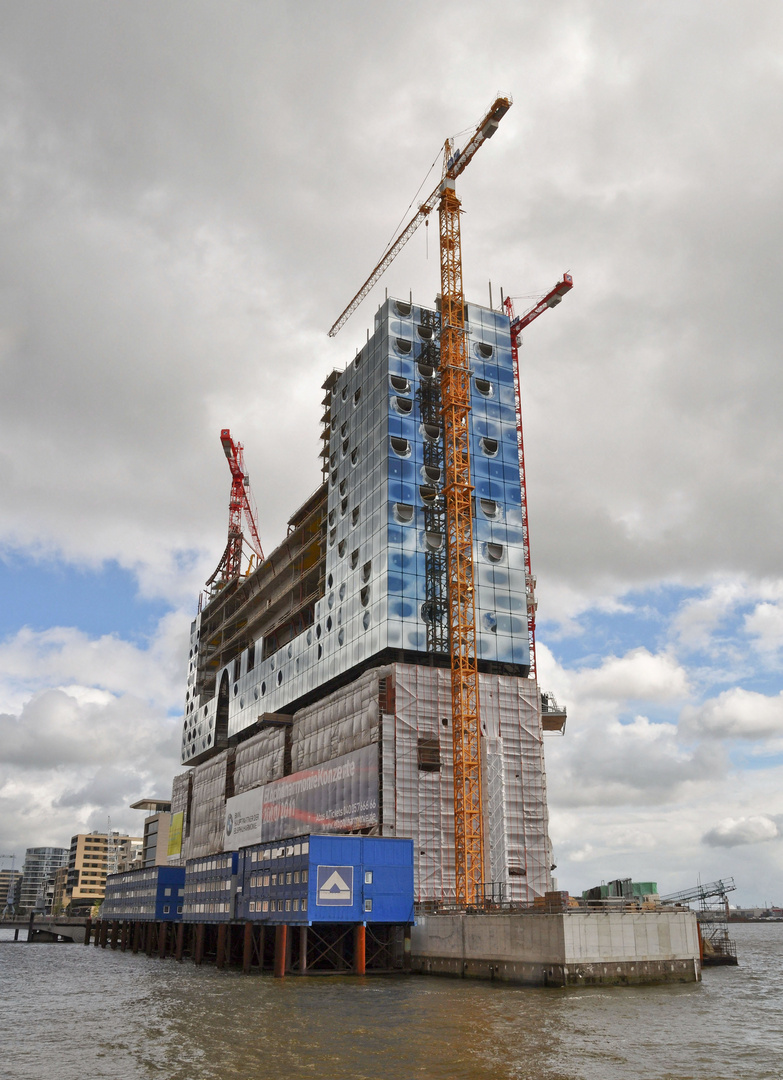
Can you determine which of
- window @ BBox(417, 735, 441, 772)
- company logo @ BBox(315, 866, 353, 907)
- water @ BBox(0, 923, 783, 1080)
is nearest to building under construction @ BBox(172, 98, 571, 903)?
window @ BBox(417, 735, 441, 772)

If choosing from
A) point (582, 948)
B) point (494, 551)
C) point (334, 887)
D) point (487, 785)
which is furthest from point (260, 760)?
point (582, 948)

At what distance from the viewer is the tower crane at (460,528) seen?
293 ft

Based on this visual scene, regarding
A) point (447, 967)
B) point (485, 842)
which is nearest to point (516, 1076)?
point (447, 967)

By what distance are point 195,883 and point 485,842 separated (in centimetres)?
2948

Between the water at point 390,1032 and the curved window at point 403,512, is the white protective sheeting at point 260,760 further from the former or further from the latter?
the water at point 390,1032

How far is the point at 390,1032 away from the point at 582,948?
1968 cm

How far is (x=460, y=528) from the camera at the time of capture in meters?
98.1

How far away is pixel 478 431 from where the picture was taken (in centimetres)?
10975

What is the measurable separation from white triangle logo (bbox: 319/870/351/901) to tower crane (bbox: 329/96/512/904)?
17250mm

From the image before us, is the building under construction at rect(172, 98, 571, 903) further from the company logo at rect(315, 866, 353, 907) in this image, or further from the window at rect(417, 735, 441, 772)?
the company logo at rect(315, 866, 353, 907)

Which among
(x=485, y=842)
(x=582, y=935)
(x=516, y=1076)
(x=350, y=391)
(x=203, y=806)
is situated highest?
(x=350, y=391)

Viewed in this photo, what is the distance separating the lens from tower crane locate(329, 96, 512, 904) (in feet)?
293

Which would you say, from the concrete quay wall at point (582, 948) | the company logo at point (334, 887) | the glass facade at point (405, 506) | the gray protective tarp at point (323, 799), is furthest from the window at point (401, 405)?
the concrete quay wall at point (582, 948)

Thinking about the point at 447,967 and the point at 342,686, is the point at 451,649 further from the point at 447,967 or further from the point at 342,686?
the point at 447,967
